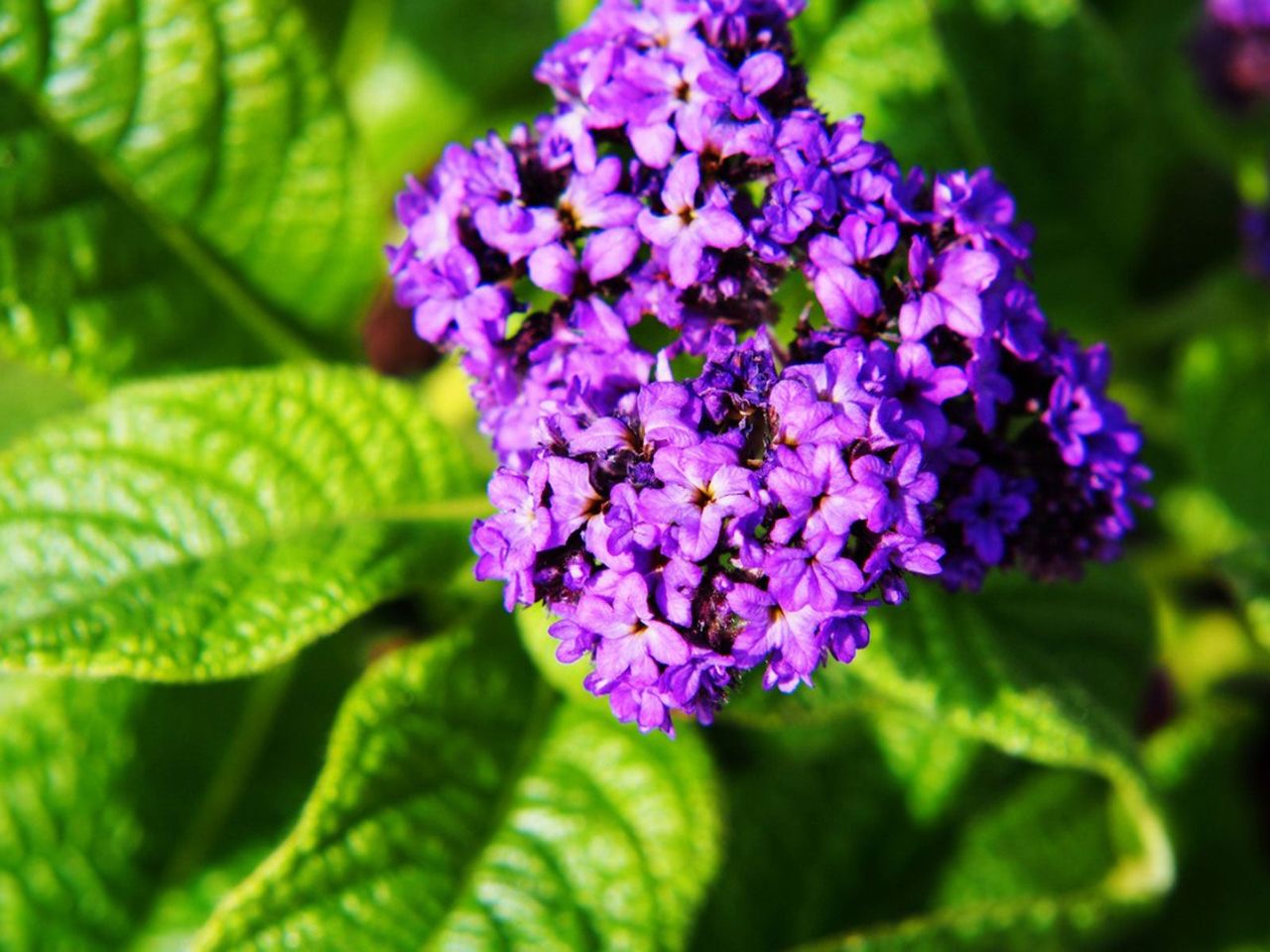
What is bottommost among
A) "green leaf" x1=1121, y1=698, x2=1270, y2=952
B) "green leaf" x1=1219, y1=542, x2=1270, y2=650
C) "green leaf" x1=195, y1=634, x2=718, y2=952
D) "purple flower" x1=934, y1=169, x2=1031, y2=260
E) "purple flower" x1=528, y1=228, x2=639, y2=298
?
"green leaf" x1=1121, y1=698, x2=1270, y2=952

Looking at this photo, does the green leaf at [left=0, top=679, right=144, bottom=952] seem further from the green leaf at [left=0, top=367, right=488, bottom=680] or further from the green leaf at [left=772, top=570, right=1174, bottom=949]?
the green leaf at [left=772, top=570, right=1174, bottom=949]

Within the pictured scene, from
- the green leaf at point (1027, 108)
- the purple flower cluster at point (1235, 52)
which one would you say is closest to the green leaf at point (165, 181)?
the green leaf at point (1027, 108)

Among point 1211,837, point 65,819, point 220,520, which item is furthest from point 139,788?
point 1211,837

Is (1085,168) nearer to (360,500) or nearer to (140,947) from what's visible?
(360,500)

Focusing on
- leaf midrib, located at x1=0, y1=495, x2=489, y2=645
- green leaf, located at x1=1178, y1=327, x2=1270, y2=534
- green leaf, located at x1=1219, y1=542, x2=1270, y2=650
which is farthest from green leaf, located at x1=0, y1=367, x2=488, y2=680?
green leaf, located at x1=1178, y1=327, x2=1270, y2=534

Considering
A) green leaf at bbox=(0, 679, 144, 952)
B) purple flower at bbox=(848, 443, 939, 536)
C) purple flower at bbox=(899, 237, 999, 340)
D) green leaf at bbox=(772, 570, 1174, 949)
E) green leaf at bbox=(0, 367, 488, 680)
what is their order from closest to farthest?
purple flower at bbox=(848, 443, 939, 536), purple flower at bbox=(899, 237, 999, 340), green leaf at bbox=(0, 367, 488, 680), green leaf at bbox=(772, 570, 1174, 949), green leaf at bbox=(0, 679, 144, 952)

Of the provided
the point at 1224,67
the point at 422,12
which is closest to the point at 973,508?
the point at 1224,67
